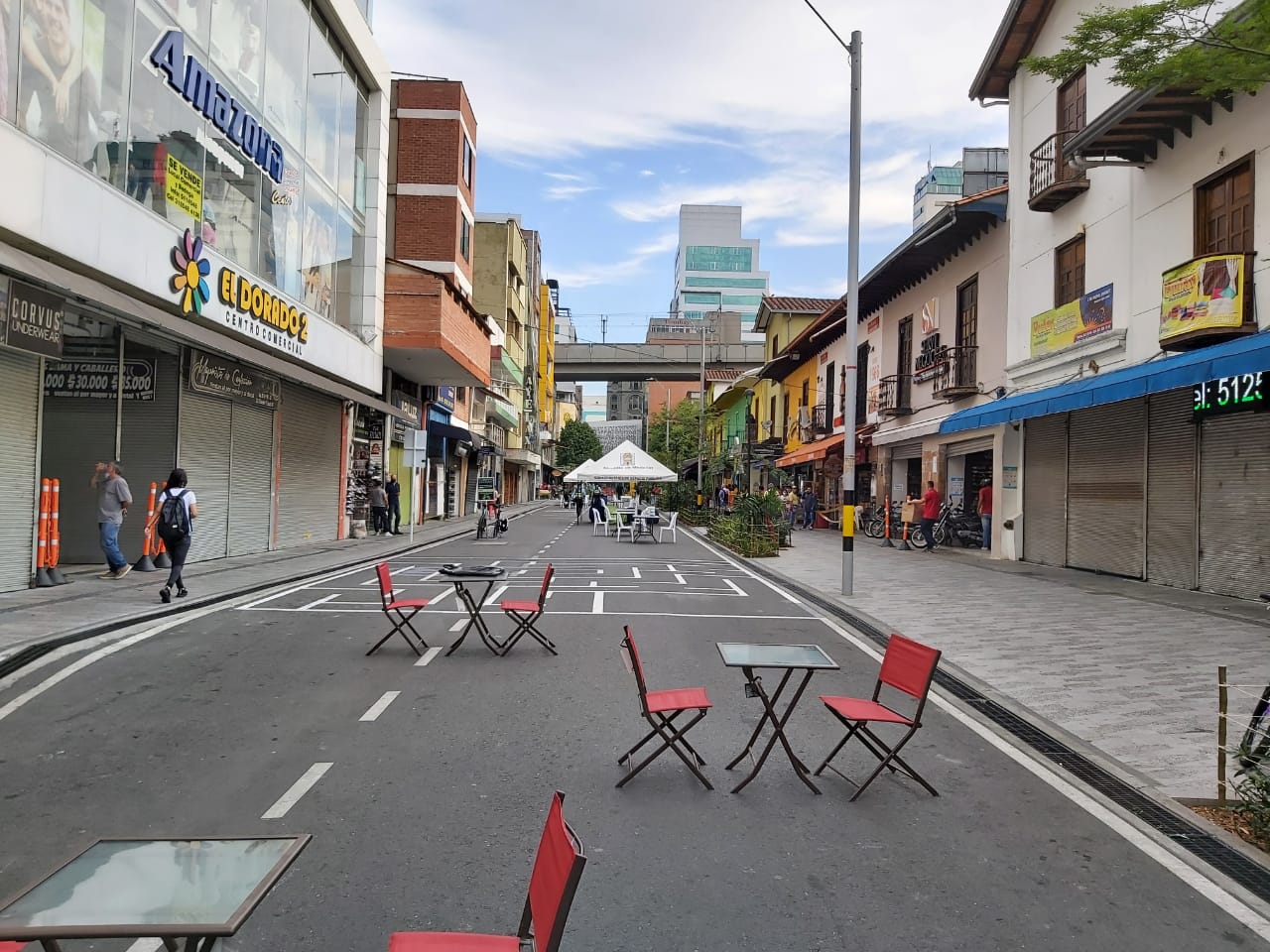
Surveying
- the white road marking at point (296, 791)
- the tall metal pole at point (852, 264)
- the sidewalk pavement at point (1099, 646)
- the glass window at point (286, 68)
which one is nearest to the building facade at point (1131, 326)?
the sidewalk pavement at point (1099, 646)

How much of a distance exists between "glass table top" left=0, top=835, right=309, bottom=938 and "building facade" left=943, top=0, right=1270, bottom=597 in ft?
37.4

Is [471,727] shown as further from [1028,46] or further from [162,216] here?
[1028,46]

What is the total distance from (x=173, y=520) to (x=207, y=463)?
5.49 m

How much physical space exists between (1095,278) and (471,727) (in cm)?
1494

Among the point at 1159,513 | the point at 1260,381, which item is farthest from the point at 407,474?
the point at 1260,381

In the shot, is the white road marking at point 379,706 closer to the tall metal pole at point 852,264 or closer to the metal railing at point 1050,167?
the tall metal pole at point 852,264

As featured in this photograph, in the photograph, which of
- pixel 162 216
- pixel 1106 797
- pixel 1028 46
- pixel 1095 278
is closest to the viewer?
pixel 1106 797

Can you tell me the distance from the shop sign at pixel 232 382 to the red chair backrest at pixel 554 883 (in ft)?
48.3

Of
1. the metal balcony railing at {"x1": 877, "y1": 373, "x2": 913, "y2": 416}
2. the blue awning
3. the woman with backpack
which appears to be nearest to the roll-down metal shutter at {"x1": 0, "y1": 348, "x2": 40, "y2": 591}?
the woman with backpack

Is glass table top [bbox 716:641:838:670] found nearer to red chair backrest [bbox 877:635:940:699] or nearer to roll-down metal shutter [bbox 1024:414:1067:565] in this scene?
red chair backrest [bbox 877:635:940:699]

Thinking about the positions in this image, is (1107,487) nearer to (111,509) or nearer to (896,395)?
(896,395)

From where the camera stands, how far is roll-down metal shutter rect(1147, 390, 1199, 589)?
13648 mm

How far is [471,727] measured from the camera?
235 inches

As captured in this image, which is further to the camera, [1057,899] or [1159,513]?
[1159,513]
